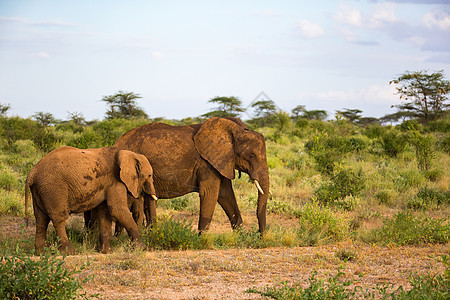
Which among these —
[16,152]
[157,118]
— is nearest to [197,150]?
[16,152]

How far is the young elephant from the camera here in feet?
25.5

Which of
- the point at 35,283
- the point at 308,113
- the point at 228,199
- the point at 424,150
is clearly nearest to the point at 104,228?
the point at 228,199

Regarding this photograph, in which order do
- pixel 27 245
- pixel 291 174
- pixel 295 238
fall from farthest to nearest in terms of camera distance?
pixel 291 174 < pixel 295 238 < pixel 27 245

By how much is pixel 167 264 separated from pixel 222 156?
272 centimetres

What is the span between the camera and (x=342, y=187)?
13.3m

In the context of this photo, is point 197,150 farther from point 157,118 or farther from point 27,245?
point 157,118

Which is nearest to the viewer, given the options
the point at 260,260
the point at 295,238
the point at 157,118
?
the point at 260,260

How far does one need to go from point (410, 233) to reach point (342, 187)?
4284mm

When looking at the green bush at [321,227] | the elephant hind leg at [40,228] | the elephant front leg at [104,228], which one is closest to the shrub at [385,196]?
the green bush at [321,227]

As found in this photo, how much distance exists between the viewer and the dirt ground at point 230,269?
612cm

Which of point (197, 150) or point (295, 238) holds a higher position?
point (197, 150)

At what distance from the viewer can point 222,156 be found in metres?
9.30

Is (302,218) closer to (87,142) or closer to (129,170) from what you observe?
(129,170)

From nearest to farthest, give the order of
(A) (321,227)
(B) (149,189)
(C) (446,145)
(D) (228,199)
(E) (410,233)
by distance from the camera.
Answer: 1. (B) (149,189)
2. (E) (410,233)
3. (A) (321,227)
4. (D) (228,199)
5. (C) (446,145)
